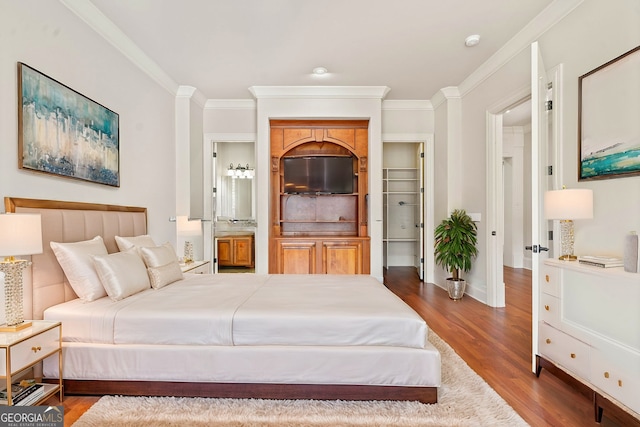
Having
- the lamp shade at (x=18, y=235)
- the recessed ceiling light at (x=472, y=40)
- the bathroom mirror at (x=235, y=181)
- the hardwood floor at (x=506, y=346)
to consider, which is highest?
the recessed ceiling light at (x=472, y=40)

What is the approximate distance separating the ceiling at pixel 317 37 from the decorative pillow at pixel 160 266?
2.02 meters

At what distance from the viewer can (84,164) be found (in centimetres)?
272

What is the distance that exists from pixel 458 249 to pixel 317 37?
3.03 m

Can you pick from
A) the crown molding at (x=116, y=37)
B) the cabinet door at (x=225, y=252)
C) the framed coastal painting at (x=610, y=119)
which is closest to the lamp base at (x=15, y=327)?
the crown molding at (x=116, y=37)

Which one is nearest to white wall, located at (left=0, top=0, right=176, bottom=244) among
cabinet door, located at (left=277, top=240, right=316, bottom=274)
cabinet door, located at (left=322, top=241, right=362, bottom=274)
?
cabinet door, located at (left=277, top=240, right=316, bottom=274)

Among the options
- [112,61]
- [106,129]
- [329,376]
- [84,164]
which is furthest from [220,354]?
[112,61]

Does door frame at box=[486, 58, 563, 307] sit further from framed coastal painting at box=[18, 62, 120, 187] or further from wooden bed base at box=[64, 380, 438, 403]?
framed coastal painting at box=[18, 62, 120, 187]

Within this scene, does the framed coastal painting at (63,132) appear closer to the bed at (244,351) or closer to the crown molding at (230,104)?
the bed at (244,351)

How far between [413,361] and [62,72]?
3.17 metres

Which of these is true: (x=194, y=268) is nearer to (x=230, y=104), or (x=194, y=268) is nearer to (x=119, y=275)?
(x=119, y=275)

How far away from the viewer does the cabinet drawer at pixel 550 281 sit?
2.22 metres

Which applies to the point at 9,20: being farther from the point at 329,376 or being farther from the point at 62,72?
the point at 329,376

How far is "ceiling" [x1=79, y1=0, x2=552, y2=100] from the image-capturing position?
2838mm

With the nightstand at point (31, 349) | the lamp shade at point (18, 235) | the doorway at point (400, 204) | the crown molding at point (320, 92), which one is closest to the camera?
the nightstand at point (31, 349)
